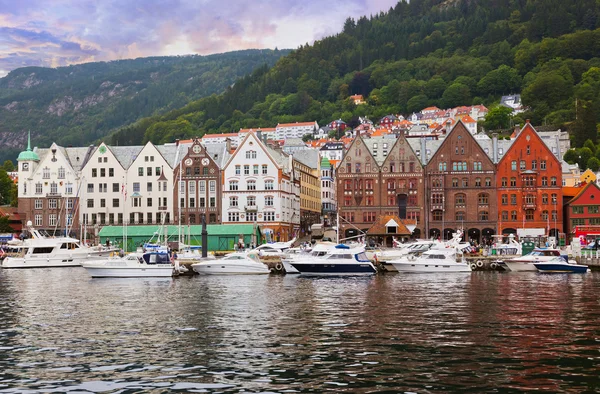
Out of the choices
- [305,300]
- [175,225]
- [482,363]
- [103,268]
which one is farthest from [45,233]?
[482,363]

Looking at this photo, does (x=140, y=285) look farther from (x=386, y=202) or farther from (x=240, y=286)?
(x=386, y=202)

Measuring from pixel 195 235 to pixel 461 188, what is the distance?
45.1 metres

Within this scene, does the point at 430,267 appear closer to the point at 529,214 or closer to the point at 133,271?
the point at 133,271

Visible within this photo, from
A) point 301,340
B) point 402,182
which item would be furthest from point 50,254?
point 301,340

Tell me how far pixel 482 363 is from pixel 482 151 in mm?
100391

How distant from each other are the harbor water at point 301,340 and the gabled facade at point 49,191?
75.1 m

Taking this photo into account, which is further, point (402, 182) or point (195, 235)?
point (402, 182)

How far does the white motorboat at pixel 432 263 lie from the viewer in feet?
271

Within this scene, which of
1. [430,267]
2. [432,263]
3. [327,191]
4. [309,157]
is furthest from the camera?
[327,191]

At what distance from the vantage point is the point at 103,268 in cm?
7631

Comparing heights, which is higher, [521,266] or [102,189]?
[102,189]

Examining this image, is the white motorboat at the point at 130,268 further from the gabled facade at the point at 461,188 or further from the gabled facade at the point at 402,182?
the gabled facade at the point at 461,188

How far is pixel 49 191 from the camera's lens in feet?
438

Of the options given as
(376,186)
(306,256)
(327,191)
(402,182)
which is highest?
(327,191)
